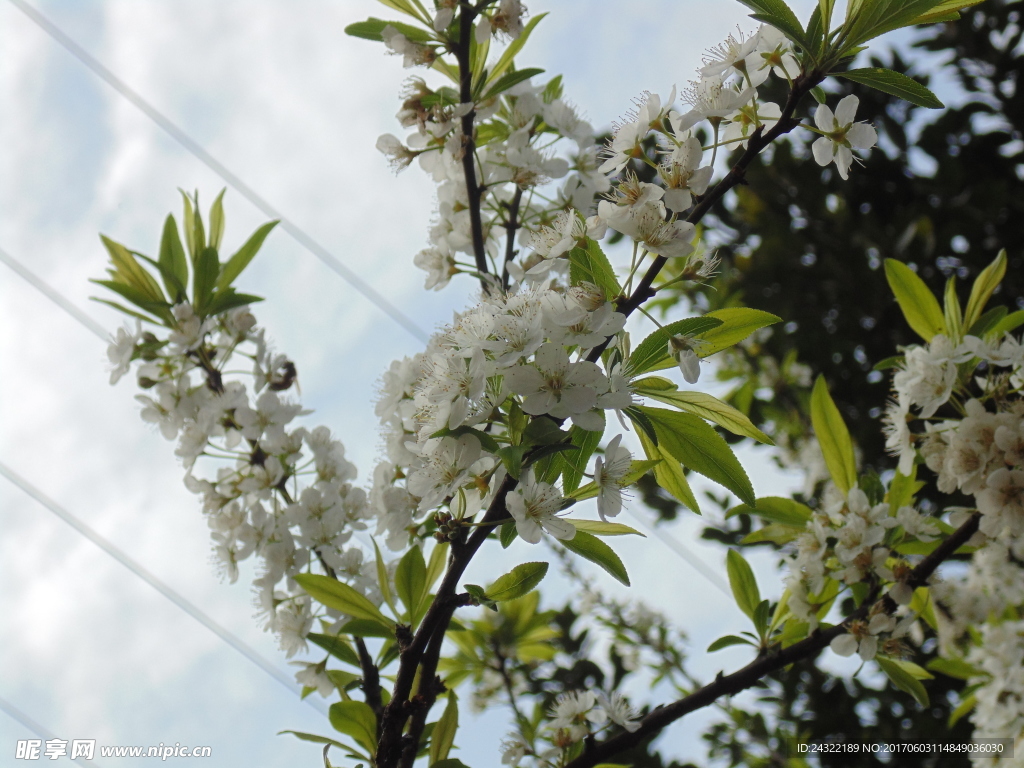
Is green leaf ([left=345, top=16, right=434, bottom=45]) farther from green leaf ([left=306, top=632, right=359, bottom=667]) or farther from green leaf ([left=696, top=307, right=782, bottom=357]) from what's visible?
green leaf ([left=306, top=632, right=359, bottom=667])

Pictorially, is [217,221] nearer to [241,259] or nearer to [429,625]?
[241,259]

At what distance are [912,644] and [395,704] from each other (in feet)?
7.47

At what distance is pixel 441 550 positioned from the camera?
48.7 inches

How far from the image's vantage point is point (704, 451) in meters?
0.92

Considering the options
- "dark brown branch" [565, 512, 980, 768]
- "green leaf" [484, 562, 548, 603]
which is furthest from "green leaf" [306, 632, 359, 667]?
"green leaf" [484, 562, 548, 603]

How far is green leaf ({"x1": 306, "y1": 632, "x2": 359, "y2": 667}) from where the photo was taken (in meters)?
1.22

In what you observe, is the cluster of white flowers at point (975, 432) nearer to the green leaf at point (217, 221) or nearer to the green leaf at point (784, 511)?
the green leaf at point (784, 511)

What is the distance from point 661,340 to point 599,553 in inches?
9.9

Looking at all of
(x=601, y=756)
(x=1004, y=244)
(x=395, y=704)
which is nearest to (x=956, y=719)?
(x=1004, y=244)

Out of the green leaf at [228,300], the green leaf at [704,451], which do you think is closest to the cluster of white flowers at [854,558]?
the green leaf at [704,451]

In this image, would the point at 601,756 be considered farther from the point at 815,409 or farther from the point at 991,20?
the point at 991,20

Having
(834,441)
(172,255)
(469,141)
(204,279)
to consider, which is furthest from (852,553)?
(172,255)

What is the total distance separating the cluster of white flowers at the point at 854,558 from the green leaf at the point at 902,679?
0.20ft

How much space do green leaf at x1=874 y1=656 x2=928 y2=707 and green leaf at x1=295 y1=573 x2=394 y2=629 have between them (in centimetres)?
82
